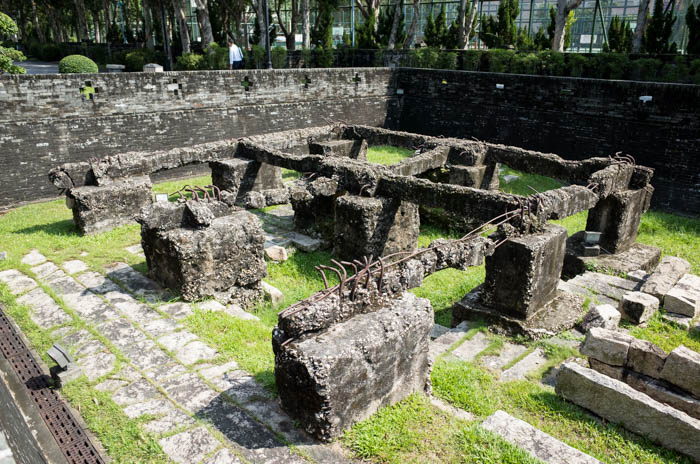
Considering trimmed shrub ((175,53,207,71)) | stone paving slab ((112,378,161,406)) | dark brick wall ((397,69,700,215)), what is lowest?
stone paving slab ((112,378,161,406))

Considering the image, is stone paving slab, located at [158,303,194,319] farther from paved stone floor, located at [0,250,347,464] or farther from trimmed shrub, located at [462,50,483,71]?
trimmed shrub, located at [462,50,483,71]

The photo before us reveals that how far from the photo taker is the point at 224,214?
6.98 meters

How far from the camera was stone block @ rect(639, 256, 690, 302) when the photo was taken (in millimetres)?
6930

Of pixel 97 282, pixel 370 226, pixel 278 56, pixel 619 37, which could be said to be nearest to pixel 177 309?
pixel 97 282

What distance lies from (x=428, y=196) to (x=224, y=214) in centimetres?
280

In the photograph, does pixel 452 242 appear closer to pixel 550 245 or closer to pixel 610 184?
pixel 550 245

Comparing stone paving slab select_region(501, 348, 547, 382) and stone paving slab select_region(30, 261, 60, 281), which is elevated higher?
stone paving slab select_region(30, 261, 60, 281)

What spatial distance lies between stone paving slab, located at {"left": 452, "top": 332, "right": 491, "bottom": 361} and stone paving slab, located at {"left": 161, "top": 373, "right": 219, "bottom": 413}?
104 inches

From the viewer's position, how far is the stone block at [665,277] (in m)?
6.93

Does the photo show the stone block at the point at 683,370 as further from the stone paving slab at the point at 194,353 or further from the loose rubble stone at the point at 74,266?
the loose rubble stone at the point at 74,266

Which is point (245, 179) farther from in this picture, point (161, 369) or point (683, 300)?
point (683, 300)

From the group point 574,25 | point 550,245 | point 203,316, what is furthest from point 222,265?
point 574,25

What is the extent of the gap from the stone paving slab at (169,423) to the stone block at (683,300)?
5862 mm

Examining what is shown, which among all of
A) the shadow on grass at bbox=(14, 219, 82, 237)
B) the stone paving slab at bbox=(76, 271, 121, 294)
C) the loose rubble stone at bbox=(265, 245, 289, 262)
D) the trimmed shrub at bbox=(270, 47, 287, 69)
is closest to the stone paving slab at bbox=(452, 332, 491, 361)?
the loose rubble stone at bbox=(265, 245, 289, 262)
